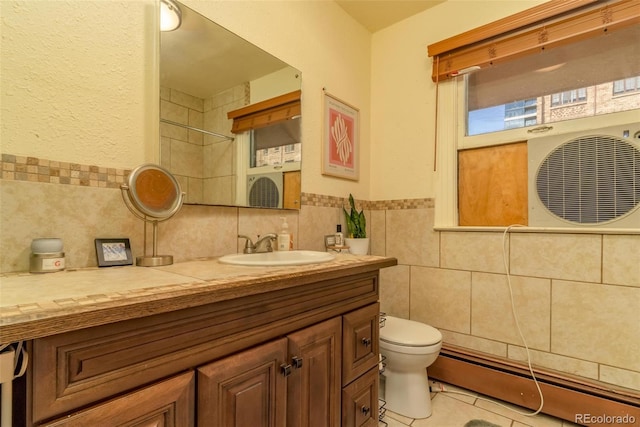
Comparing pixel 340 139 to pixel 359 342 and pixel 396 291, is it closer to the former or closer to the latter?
pixel 396 291

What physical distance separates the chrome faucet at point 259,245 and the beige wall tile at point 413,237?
104 cm

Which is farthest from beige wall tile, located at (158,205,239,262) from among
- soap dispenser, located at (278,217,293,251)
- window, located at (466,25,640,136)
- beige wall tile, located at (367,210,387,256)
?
window, located at (466,25,640,136)

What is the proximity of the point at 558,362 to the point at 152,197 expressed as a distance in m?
2.11

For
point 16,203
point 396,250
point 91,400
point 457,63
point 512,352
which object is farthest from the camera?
point 396,250

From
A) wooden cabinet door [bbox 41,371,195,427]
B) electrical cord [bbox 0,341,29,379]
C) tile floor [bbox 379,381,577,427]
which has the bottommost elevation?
tile floor [bbox 379,381,577,427]

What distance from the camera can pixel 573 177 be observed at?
159cm

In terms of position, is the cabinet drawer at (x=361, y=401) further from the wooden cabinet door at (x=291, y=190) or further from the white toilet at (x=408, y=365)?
the wooden cabinet door at (x=291, y=190)

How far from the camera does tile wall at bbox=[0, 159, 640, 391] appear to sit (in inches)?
35.6

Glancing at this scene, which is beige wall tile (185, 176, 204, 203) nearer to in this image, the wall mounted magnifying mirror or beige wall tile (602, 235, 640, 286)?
the wall mounted magnifying mirror

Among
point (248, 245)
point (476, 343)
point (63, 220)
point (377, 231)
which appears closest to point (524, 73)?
point (377, 231)

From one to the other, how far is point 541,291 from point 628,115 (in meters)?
0.97

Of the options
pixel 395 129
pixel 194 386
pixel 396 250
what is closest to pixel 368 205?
pixel 396 250

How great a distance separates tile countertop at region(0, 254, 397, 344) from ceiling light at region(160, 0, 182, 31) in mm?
914

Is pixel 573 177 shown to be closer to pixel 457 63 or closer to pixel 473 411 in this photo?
pixel 457 63
